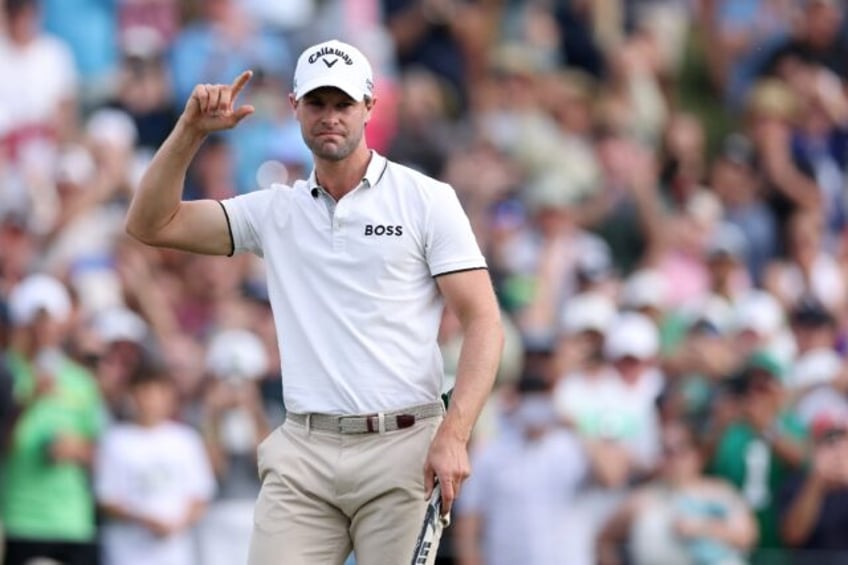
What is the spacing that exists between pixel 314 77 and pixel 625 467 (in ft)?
17.8

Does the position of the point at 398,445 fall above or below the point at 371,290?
below

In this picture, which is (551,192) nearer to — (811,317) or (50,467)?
(811,317)

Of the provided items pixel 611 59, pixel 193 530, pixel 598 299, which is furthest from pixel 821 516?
pixel 611 59

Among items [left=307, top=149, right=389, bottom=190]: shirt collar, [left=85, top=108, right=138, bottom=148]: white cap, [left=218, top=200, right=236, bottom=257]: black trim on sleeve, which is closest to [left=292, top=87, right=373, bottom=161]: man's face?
[left=307, top=149, right=389, bottom=190]: shirt collar

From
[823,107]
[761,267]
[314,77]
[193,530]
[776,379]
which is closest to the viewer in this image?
[314,77]

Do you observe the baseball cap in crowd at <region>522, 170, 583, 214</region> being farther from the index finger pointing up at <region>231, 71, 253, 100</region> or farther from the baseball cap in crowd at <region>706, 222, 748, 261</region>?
the index finger pointing up at <region>231, 71, 253, 100</region>

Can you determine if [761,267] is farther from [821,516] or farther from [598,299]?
[821,516]

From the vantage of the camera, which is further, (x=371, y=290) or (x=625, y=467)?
(x=625, y=467)

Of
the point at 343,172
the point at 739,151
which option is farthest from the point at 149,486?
the point at 739,151

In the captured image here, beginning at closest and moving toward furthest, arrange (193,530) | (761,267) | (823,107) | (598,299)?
(193,530)
(598,299)
(761,267)
(823,107)

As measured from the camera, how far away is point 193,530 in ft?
38.2

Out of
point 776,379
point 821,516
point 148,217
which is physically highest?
point 148,217

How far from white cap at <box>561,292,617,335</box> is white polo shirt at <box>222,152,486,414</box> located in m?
5.98

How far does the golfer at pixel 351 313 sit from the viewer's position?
285 inches
